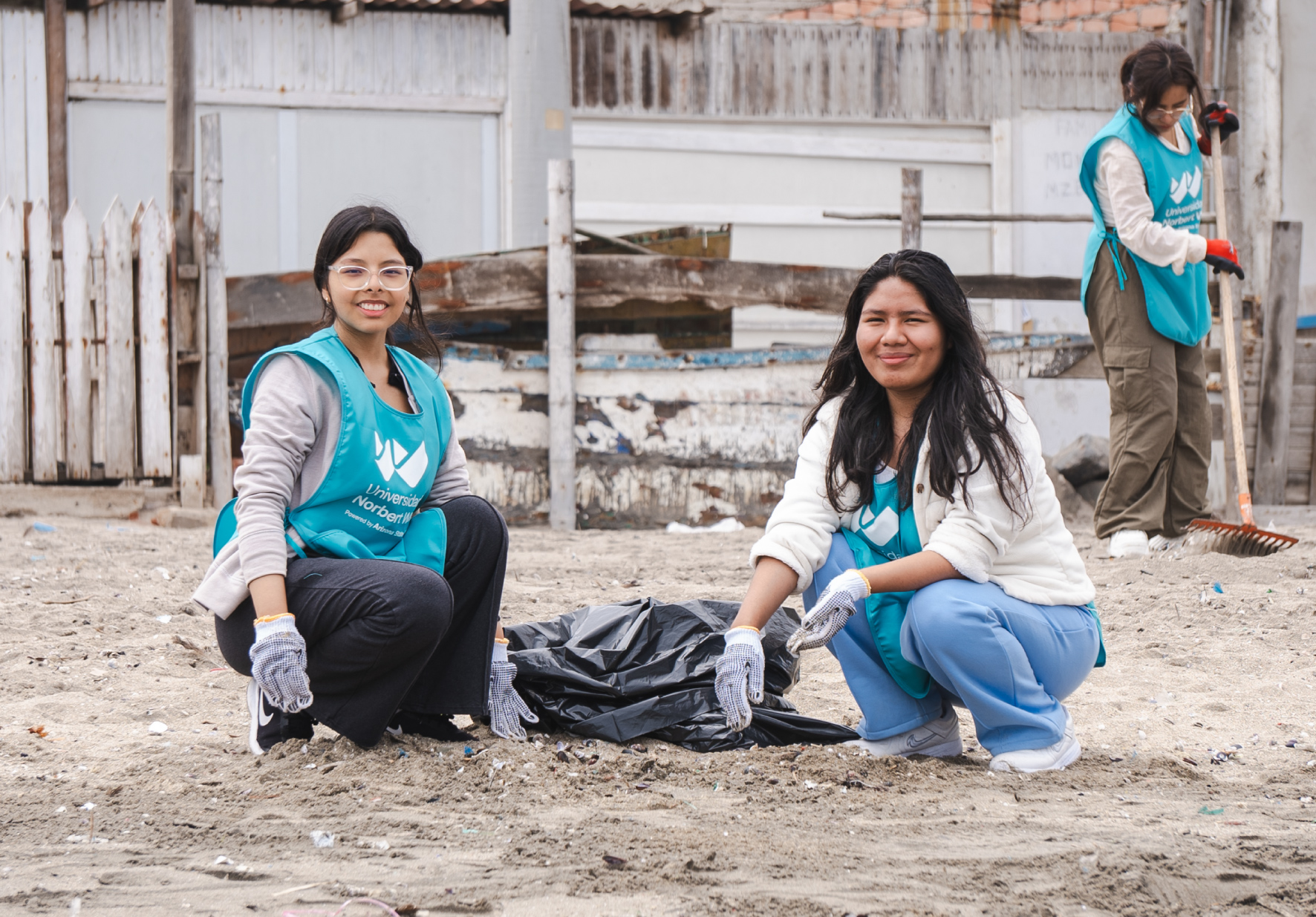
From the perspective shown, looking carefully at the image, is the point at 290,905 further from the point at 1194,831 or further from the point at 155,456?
the point at 155,456

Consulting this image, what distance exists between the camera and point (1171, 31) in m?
10.5

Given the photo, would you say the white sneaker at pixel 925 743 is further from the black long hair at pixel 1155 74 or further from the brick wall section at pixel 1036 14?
the brick wall section at pixel 1036 14

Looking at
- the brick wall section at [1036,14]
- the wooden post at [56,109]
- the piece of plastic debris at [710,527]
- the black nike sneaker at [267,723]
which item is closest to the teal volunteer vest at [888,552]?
the black nike sneaker at [267,723]

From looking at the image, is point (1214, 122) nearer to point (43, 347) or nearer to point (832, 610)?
point (832, 610)

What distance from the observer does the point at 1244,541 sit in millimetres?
4805

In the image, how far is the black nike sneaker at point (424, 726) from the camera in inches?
109

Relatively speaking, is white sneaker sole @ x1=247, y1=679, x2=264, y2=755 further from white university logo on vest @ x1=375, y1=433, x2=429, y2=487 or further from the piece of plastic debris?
the piece of plastic debris

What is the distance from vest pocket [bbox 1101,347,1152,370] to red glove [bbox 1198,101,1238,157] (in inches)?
42.1

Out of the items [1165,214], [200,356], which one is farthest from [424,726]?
Result: [200,356]

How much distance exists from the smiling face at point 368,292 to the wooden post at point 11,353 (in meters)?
4.24

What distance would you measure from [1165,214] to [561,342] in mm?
3262

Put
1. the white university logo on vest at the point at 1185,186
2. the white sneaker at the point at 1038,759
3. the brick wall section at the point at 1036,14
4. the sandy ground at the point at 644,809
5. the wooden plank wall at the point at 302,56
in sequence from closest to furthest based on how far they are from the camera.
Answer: the sandy ground at the point at 644,809
the white sneaker at the point at 1038,759
the white university logo on vest at the point at 1185,186
the wooden plank wall at the point at 302,56
the brick wall section at the point at 1036,14

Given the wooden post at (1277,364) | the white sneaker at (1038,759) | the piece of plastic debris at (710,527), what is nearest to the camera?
the white sneaker at (1038,759)

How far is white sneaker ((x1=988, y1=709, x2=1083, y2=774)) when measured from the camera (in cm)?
254
